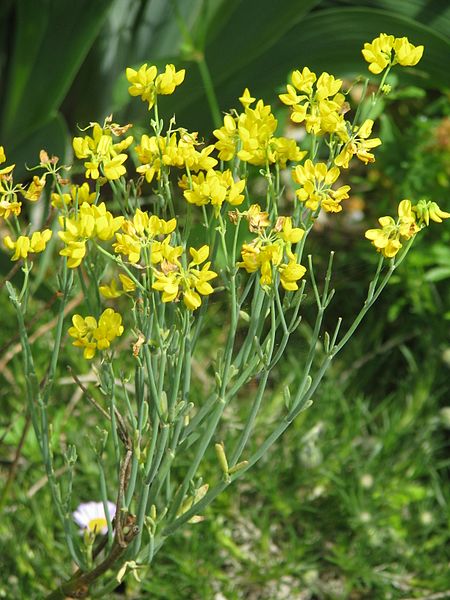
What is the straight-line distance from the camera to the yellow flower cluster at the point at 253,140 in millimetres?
1081

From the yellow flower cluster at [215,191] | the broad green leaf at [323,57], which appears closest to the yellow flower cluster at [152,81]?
the yellow flower cluster at [215,191]

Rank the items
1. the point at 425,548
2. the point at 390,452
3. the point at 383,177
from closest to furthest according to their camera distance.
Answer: the point at 425,548 → the point at 390,452 → the point at 383,177

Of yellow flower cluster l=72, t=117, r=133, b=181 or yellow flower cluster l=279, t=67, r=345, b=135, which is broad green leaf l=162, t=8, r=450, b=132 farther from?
yellow flower cluster l=72, t=117, r=133, b=181

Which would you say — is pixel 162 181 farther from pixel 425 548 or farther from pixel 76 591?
pixel 425 548

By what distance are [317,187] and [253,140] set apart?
8 centimetres

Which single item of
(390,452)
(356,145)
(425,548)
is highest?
(356,145)

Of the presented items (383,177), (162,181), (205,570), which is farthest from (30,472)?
(383,177)

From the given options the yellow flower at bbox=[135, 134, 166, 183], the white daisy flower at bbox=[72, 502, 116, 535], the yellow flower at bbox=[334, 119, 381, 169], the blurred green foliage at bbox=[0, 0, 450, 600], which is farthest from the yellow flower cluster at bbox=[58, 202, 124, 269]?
the white daisy flower at bbox=[72, 502, 116, 535]

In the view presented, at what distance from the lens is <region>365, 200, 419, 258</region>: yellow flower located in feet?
3.37

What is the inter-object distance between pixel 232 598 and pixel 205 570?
0.26 feet

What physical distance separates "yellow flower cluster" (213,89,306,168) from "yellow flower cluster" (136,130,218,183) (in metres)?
0.02

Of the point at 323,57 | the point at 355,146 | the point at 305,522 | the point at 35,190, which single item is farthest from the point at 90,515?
the point at 323,57

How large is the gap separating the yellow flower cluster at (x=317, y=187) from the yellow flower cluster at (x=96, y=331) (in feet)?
0.76

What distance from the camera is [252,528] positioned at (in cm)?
185
